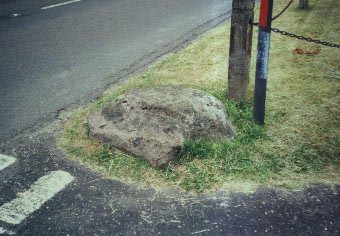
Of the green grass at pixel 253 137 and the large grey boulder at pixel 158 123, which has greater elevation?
the large grey boulder at pixel 158 123

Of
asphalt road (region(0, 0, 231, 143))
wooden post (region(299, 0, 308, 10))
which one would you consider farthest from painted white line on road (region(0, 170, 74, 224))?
wooden post (region(299, 0, 308, 10))

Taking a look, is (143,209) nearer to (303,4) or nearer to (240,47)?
(240,47)

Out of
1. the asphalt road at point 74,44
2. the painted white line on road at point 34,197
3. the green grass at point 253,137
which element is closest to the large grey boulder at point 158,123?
the green grass at point 253,137

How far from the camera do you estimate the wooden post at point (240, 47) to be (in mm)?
3799

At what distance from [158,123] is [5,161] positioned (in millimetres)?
1641

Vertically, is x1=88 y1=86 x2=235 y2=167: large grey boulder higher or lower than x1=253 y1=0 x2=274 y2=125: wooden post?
lower

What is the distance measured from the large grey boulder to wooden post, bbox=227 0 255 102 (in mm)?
439

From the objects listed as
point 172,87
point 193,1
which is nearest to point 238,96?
point 172,87

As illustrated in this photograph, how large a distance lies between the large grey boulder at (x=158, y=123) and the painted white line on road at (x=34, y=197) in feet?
2.10

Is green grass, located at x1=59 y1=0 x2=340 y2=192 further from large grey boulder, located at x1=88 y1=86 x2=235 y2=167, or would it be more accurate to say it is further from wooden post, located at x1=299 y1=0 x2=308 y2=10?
wooden post, located at x1=299 y1=0 x2=308 y2=10

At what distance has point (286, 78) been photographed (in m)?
5.09

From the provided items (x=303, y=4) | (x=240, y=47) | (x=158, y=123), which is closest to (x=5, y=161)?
(x=158, y=123)

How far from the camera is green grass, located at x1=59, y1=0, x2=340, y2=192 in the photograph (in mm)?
3215

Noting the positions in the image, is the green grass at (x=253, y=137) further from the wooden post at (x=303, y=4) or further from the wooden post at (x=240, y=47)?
the wooden post at (x=303, y=4)
